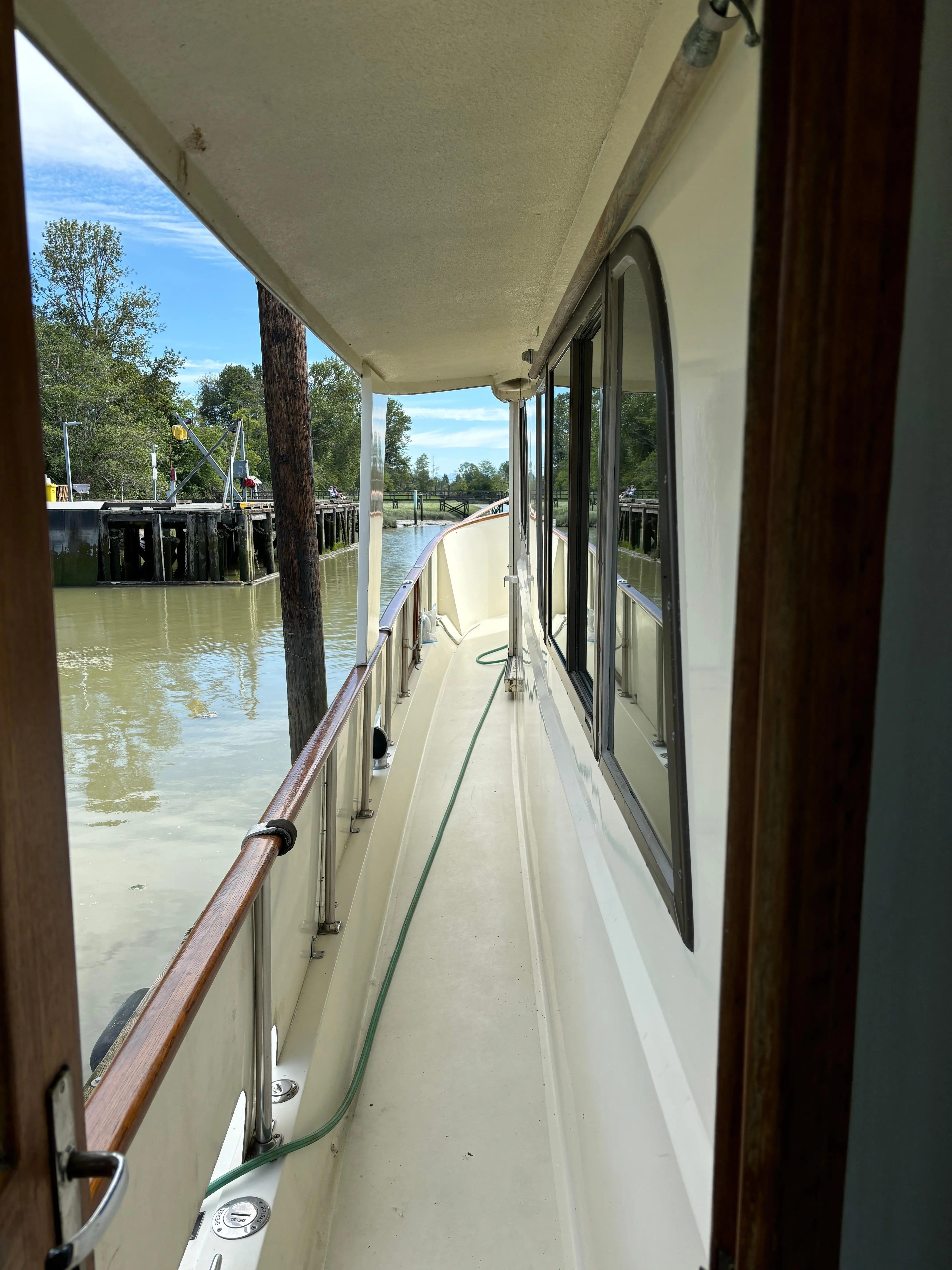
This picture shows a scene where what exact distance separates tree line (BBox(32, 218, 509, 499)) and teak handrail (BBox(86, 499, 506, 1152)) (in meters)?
30.8

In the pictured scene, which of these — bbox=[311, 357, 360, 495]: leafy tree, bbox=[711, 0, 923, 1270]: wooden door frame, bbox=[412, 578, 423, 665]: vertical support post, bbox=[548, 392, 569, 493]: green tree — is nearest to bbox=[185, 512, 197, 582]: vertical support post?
bbox=[311, 357, 360, 495]: leafy tree

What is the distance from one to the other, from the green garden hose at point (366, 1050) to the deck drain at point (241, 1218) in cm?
4

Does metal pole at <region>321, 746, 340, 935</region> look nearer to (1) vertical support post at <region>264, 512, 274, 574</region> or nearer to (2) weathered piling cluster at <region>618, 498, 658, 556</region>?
(2) weathered piling cluster at <region>618, 498, 658, 556</region>

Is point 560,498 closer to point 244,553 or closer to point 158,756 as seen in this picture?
point 158,756

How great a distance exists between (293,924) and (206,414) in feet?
250

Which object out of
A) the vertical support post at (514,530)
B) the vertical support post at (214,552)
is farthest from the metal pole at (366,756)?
the vertical support post at (214,552)

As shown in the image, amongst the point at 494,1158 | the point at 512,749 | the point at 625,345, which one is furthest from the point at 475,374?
the point at 494,1158

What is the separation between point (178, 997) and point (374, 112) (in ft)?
4.46

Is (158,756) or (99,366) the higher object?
(99,366)

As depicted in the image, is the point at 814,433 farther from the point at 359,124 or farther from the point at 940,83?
the point at 359,124

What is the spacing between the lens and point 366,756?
3.14m

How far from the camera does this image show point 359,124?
127 centimetres

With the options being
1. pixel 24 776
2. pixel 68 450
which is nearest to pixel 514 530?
pixel 24 776

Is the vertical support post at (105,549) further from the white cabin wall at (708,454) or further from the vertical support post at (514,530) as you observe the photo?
the white cabin wall at (708,454)
